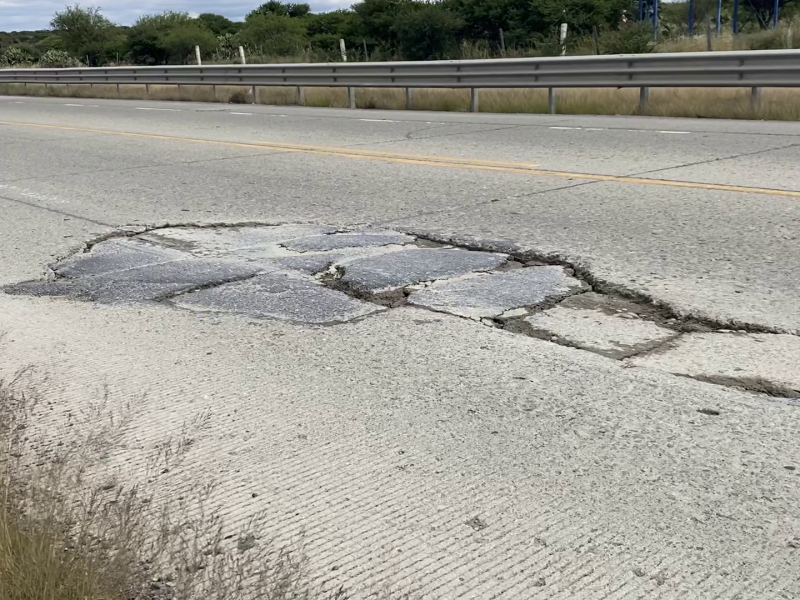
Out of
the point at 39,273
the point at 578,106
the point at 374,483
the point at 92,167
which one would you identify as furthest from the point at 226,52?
the point at 374,483

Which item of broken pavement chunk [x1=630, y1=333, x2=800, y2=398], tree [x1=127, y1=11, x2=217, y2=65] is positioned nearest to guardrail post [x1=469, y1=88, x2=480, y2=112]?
broken pavement chunk [x1=630, y1=333, x2=800, y2=398]

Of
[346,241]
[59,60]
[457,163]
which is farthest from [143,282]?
[59,60]

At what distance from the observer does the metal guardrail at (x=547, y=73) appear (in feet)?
42.9

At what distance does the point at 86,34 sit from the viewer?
54500 mm

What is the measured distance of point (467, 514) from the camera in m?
2.76

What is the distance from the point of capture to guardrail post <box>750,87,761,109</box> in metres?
13.1

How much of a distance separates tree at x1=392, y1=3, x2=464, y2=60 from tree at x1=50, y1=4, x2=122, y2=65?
22.6 meters

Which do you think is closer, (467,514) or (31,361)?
(467,514)

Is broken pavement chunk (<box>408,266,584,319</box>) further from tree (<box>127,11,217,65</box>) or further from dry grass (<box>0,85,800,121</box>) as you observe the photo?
tree (<box>127,11,217,65</box>)

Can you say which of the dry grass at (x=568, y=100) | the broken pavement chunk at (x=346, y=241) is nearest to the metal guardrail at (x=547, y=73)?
the dry grass at (x=568, y=100)

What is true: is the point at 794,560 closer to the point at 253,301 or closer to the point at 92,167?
the point at 253,301

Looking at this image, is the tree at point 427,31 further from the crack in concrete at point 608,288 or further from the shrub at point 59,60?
the crack in concrete at point 608,288

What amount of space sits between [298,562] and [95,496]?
73 centimetres

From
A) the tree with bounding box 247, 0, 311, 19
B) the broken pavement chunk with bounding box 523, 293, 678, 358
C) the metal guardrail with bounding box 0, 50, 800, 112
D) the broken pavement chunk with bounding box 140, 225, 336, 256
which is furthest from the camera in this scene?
the tree with bounding box 247, 0, 311, 19
